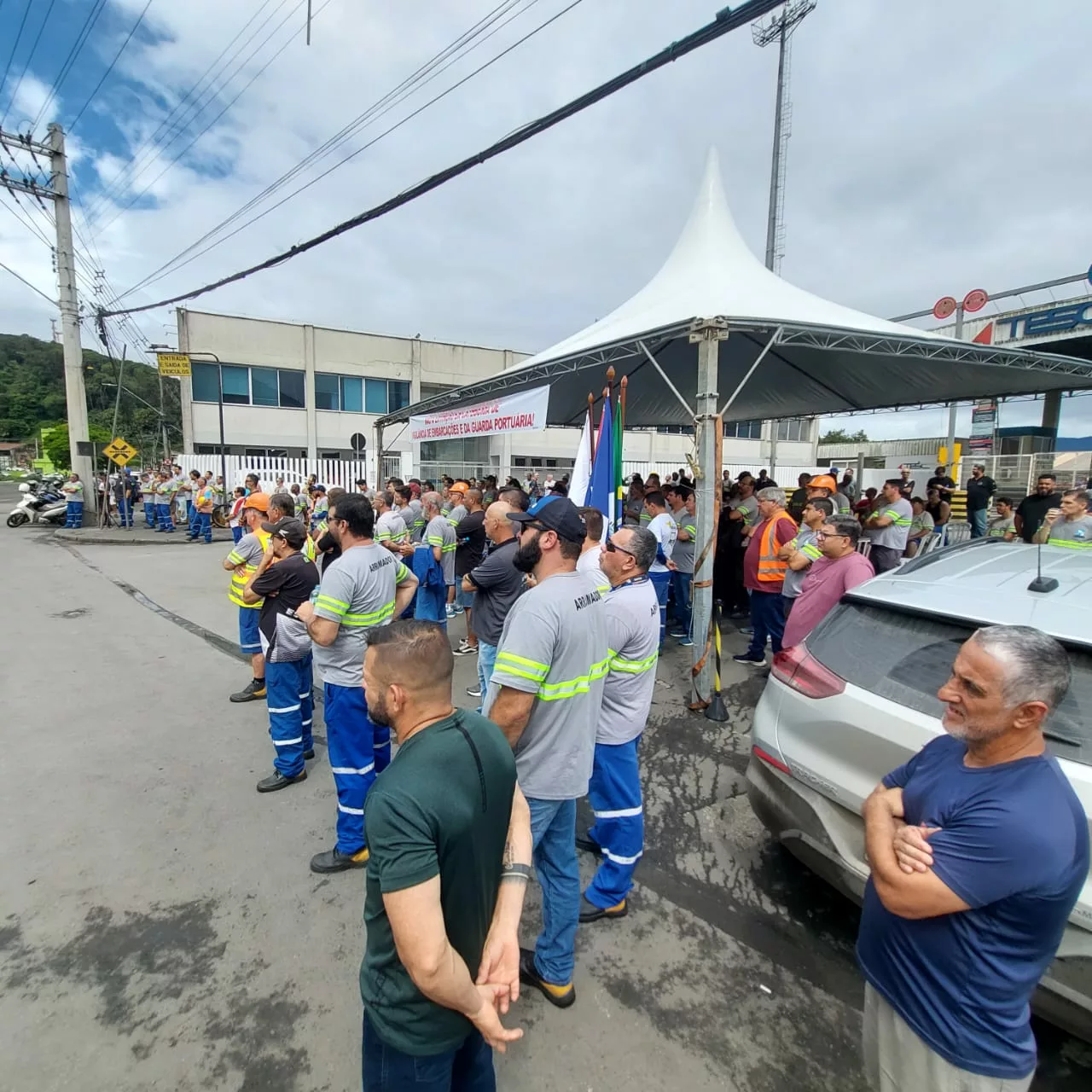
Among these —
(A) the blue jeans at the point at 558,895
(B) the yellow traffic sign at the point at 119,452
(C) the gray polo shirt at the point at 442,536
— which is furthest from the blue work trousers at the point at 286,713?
(B) the yellow traffic sign at the point at 119,452

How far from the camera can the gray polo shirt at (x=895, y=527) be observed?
7473 mm

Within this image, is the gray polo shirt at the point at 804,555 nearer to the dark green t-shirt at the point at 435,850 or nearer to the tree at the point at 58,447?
the dark green t-shirt at the point at 435,850

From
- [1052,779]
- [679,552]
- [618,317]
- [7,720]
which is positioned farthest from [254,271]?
[1052,779]

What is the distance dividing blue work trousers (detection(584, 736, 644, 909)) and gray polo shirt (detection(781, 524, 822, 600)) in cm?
323

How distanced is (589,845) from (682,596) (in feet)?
14.9

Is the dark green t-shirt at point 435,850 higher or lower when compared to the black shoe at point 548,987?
higher

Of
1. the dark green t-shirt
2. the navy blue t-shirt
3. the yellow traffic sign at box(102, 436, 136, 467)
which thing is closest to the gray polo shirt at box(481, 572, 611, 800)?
the dark green t-shirt

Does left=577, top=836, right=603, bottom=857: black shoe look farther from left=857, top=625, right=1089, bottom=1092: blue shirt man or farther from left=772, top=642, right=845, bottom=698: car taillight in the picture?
left=857, top=625, right=1089, bottom=1092: blue shirt man

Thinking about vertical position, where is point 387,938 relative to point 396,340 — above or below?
below

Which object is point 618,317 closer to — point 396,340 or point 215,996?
point 215,996

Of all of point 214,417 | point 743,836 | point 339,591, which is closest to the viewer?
point 339,591

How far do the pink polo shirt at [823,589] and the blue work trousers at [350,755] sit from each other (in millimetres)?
2895

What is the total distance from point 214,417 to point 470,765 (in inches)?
1036

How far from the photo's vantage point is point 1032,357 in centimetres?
718
